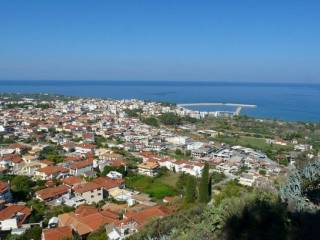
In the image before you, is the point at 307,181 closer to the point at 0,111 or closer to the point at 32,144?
the point at 32,144

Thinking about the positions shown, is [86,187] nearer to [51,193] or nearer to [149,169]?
[51,193]

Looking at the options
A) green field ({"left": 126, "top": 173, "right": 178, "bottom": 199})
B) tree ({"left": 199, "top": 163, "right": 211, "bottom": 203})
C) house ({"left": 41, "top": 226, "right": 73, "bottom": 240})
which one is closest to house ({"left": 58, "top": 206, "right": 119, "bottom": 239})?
house ({"left": 41, "top": 226, "right": 73, "bottom": 240})

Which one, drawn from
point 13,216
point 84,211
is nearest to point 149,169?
point 84,211

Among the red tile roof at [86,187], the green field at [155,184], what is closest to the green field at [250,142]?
the green field at [155,184]

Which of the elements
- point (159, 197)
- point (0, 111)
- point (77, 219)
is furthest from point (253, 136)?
point (0, 111)

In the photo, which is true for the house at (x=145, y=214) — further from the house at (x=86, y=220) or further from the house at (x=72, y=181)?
the house at (x=72, y=181)
